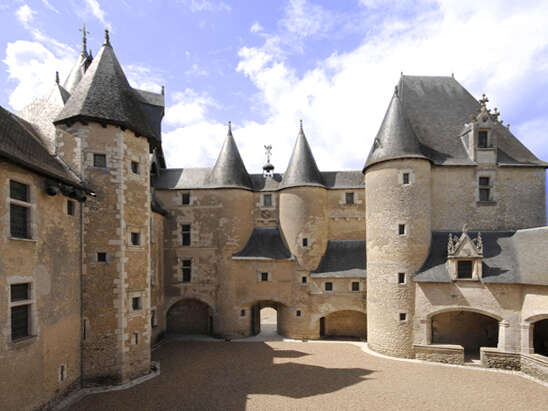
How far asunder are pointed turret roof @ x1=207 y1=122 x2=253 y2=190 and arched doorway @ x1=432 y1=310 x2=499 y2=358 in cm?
1500

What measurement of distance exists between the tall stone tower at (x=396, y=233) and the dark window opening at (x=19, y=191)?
648 inches

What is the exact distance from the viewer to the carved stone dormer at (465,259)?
1534 cm

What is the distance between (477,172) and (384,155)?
230 inches

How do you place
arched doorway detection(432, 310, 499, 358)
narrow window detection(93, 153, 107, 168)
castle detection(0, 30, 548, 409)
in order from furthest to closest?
arched doorway detection(432, 310, 499, 358), narrow window detection(93, 153, 107, 168), castle detection(0, 30, 548, 409)

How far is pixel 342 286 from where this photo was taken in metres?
19.8

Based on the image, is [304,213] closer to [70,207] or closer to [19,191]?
[70,207]

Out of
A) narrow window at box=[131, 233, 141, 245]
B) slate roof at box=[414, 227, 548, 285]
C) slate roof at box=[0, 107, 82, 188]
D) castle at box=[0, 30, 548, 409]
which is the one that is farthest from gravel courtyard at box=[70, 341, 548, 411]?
slate roof at box=[0, 107, 82, 188]

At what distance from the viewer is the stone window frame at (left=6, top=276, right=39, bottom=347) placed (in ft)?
28.6

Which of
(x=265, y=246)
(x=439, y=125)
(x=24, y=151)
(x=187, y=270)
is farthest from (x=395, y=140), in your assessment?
(x=24, y=151)

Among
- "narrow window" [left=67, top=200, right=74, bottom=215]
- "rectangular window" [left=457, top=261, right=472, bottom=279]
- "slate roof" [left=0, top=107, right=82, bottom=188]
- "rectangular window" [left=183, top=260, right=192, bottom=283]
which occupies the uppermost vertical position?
"slate roof" [left=0, top=107, right=82, bottom=188]

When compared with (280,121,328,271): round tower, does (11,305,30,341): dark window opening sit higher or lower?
lower

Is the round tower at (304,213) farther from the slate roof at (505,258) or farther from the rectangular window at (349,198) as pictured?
the slate roof at (505,258)

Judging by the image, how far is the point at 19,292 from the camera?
30.7 ft

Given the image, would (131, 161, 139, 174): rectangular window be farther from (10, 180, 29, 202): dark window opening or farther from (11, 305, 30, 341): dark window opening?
(11, 305, 30, 341): dark window opening
